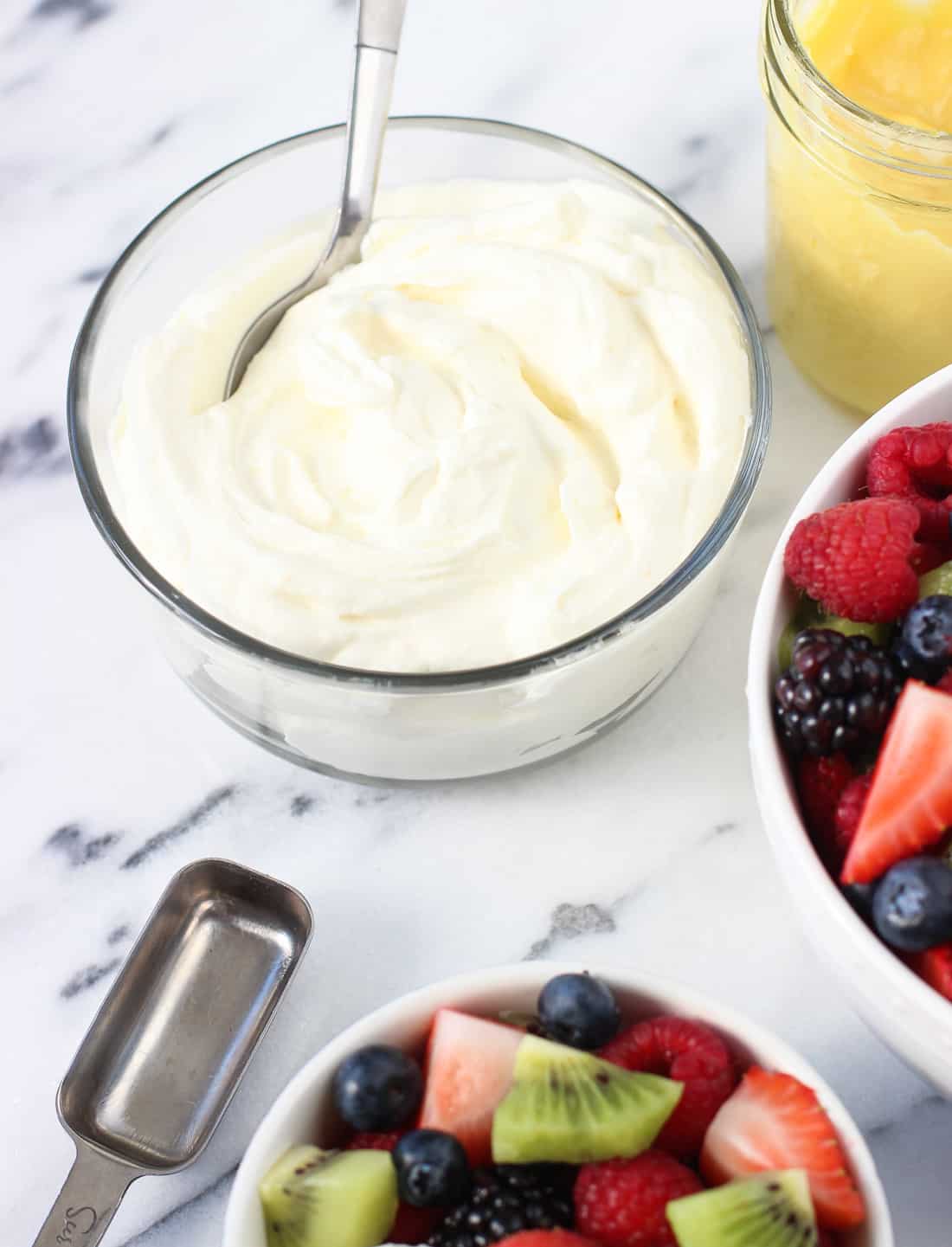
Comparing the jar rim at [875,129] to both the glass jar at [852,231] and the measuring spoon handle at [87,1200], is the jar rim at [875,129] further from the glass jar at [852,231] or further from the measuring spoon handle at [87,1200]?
the measuring spoon handle at [87,1200]

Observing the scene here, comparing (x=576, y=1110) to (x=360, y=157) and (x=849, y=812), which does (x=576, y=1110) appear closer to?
(x=849, y=812)

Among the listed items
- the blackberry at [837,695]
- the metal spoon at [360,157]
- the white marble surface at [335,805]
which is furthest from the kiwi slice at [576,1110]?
the metal spoon at [360,157]

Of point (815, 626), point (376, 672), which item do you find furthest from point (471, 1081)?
point (815, 626)

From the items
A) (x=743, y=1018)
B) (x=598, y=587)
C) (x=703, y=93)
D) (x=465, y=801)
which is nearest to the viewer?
(x=743, y=1018)

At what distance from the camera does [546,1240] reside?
989 millimetres

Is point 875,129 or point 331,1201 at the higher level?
point 875,129

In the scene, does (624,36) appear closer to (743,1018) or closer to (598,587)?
(598,587)

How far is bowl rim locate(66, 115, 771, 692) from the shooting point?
1225mm

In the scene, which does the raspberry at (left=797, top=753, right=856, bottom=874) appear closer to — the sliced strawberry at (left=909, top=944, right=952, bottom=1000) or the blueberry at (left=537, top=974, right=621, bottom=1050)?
the sliced strawberry at (left=909, top=944, right=952, bottom=1000)

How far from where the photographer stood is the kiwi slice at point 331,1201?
105cm

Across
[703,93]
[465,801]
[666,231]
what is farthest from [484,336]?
[703,93]

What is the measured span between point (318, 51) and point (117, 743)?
3.21 feet

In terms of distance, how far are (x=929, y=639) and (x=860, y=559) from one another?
0.26ft

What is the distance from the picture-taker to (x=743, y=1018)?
3.69 ft
